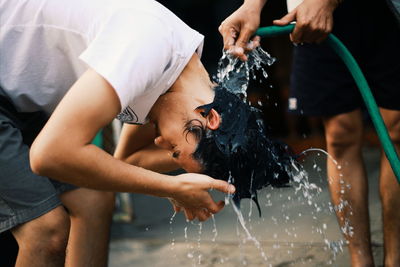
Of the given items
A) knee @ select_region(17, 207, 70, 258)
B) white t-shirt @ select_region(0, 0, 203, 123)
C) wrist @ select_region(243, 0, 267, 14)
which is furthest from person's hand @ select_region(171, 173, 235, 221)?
wrist @ select_region(243, 0, 267, 14)

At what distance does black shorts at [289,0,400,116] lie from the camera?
2.95m

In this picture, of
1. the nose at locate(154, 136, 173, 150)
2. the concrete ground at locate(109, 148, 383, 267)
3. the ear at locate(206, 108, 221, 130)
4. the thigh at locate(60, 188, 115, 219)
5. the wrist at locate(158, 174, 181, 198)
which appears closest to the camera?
the wrist at locate(158, 174, 181, 198)

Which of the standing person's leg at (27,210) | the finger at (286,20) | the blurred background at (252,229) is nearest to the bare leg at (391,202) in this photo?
the blurred background at (252,229)

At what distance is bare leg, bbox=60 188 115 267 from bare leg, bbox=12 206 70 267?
1.24 feet

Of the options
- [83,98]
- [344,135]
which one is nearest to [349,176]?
[344,135]

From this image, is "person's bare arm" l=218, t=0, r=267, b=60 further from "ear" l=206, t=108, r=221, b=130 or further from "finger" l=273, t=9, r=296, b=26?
"ear" l=206, t=108, r=221, b=130

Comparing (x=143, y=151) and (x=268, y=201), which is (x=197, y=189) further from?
(x=268, y=201)

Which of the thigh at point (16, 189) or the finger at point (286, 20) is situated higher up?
the finger at point (286, 20)

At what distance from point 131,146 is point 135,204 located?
1.81 meters

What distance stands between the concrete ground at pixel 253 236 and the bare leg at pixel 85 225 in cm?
76

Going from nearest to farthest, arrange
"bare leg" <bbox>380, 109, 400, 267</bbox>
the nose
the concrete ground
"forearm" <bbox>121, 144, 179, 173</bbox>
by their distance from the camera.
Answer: the nose < "forearm" <bbox>121, 144, 179, 173</bbox> < "bare leg" <bbox>380, 109, 400, 267</bbox> < the concrete ground

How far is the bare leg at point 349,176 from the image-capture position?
3.04 meters

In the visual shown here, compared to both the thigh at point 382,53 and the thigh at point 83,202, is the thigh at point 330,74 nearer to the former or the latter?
the thigh at point 382,53

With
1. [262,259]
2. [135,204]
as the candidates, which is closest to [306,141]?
[135,204]
